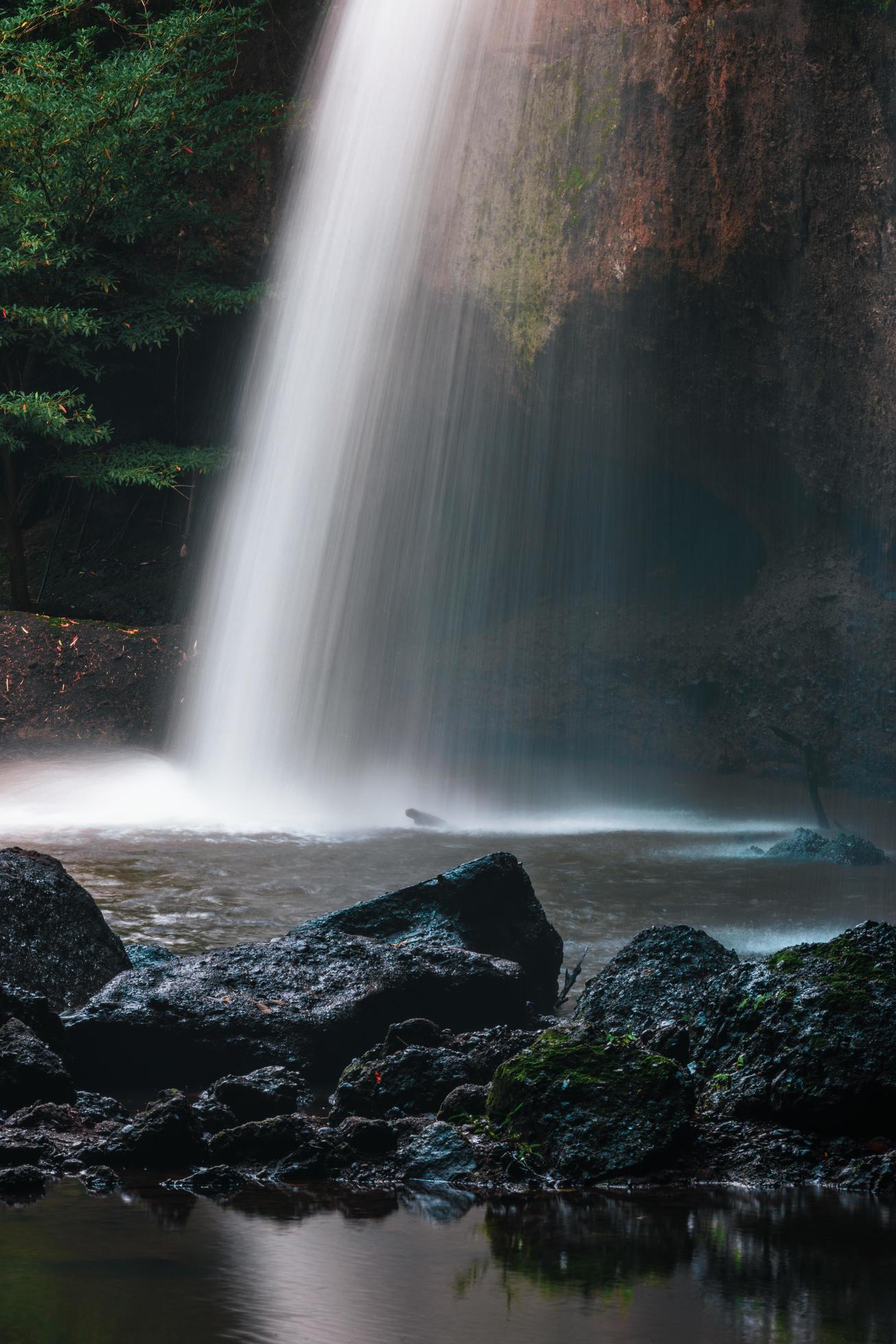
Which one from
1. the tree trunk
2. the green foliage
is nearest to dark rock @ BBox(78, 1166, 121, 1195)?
the green foliage

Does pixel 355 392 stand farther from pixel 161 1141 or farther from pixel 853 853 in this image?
pixel 161 1141

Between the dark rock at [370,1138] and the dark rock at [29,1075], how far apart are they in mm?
933

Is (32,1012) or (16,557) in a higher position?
(16,557)

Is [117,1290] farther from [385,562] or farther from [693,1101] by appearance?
[385,562]

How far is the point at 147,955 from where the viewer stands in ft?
19.7

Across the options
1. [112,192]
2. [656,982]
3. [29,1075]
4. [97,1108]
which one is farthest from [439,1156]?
[112,192]

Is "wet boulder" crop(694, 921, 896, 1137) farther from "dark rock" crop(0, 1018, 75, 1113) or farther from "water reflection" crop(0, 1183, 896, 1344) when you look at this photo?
"dark rock" crop(0, 1018, 75, 1113)

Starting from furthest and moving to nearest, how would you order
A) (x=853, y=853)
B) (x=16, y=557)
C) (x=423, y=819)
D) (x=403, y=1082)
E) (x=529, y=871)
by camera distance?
(x=16, y=557), (x=423, y=819), (x=853, y=853), (x=529, y=871), (x=403, y=1082)

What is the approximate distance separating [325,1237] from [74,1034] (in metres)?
1.80

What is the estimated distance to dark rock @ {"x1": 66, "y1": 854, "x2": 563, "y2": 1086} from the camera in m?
4.80

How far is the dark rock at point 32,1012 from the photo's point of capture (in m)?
4.43

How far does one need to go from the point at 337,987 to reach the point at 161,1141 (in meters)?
1.55

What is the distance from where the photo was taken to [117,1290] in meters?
2.81

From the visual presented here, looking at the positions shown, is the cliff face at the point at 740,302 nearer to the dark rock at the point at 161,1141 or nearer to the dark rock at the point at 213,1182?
the dark rock at the point at 161,1141
